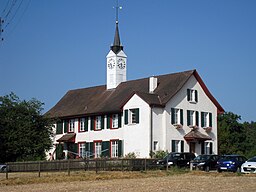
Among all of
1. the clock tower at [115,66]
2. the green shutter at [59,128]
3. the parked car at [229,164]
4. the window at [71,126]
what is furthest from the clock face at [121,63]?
the parked car at [229,164]

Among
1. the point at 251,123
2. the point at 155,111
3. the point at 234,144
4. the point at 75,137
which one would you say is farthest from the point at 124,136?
the point at 251,123

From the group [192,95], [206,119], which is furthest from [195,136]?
[192,95]

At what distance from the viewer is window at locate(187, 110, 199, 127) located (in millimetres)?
54178

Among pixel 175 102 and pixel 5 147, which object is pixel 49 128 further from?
pixel 175 102

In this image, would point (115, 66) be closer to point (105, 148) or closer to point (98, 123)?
point (98, 123)

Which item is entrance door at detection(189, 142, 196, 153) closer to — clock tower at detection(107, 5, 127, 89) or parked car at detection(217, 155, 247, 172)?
clock tower at detection(107, 5, 127, 89)

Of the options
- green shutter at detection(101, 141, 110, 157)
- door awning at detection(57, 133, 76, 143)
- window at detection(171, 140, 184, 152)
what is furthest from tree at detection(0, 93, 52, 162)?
window at detection(171, 140, 184, 152)

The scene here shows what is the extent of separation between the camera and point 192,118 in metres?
54.8

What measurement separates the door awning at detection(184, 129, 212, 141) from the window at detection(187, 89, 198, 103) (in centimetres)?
301

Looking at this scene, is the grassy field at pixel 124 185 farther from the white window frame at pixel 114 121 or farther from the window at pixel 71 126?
the window at pixel 71 126

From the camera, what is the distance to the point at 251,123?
119 metres

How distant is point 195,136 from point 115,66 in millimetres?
13636

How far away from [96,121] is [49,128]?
17.7 ft

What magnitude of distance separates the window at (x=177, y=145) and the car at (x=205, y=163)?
9772 mm
